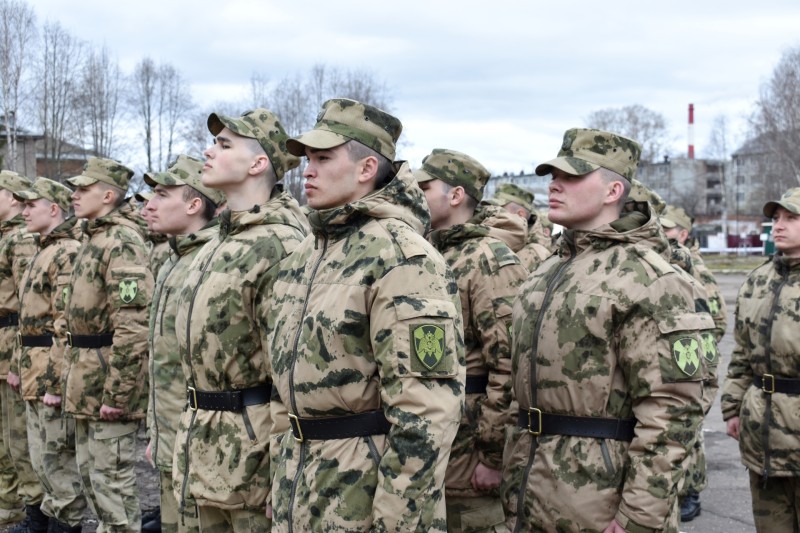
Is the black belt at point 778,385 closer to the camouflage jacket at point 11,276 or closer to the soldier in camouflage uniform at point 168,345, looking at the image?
the soldier in camouflage uniform at point 168,345

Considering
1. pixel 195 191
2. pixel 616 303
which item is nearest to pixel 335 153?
pixel 616 303

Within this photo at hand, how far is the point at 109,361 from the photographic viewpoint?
243 inches

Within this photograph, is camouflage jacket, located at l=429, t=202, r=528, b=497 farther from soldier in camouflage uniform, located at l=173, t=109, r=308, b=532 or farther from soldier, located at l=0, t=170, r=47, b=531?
soldier, located at l=0, t=170, r=47, b=531

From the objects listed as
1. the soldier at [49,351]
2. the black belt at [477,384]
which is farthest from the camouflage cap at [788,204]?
the soldier at [49,351]

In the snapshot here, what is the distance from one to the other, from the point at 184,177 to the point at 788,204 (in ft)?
12.4

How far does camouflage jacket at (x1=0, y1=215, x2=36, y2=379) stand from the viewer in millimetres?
8047

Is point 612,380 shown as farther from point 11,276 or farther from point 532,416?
point 11,276

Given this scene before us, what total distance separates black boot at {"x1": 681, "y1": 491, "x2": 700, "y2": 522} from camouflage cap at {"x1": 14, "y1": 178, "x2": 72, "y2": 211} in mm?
5782

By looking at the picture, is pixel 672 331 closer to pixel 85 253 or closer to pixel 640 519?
pixel 640 519

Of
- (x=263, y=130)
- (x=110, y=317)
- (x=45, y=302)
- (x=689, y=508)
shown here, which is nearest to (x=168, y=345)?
(x=263, y=130)

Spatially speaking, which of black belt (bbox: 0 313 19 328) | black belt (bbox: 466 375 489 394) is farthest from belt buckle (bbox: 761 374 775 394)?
black belt (bbox: 0 313 19 328)

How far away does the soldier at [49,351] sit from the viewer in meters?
6.84

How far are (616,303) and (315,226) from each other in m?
1.29

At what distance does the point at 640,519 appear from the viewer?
139 inches
